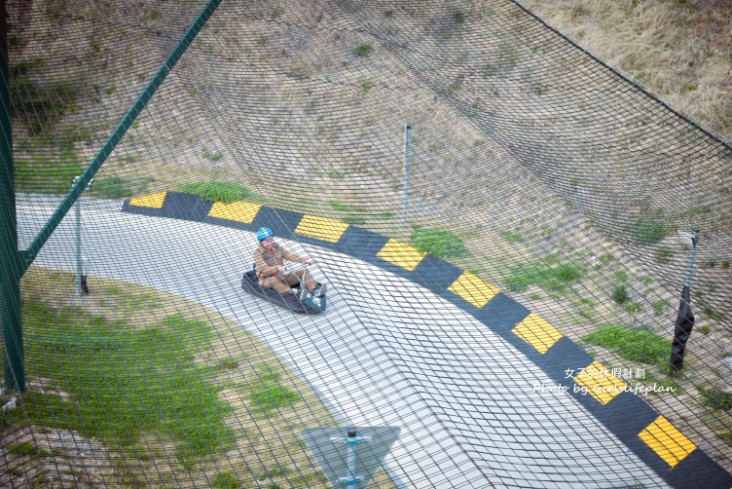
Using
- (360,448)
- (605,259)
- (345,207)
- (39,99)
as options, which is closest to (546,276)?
(605,259)

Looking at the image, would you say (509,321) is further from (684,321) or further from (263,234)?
(263,234)

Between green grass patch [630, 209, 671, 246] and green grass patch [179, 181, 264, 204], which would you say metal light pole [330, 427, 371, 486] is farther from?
green grass patch [179, 181, 264, 204]

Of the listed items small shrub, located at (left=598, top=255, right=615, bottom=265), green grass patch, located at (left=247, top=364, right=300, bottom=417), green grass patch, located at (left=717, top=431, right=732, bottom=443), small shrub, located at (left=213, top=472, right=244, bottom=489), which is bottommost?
small shrub, located at (left=213, top=472, right=244, bottom=489)

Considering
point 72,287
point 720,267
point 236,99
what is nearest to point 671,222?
point 720,267

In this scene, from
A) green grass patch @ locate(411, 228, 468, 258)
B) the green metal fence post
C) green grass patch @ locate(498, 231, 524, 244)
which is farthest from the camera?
green grass patch @ locate(411, 228, 468, 258)

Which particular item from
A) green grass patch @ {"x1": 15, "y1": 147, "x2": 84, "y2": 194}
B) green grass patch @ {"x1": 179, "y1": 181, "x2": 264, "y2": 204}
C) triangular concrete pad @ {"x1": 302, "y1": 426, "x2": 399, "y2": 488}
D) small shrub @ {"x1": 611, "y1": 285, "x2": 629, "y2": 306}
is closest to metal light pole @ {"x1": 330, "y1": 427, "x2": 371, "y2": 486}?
triangular concrete pad @ {"x1": 302, "y1": 426, "x2": 399, "y2": 488}

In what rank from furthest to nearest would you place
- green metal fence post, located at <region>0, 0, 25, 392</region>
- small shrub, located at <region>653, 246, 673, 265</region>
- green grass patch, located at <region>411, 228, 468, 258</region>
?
green grass patch, located at <region>411, 228, 468, 258</region>, small shrub, located at <region>653, 246, 673, 265</region>, green metal fence post, located at <region>0, 0, 25, 392</region>

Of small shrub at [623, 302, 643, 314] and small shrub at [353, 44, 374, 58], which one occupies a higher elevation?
small shrub at [353, 44, 374, 58]
